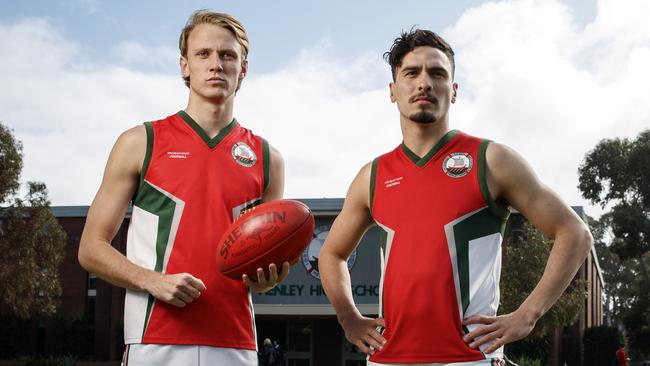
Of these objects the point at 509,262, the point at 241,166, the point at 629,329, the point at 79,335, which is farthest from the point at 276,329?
the point at 241,166

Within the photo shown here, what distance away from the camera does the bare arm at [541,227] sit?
156 inches

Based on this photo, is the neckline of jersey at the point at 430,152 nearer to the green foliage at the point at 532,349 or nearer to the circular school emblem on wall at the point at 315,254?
the green foliage at the point at 532,349

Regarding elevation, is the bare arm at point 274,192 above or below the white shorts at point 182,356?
above

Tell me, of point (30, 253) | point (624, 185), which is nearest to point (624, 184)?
point (624, 185)

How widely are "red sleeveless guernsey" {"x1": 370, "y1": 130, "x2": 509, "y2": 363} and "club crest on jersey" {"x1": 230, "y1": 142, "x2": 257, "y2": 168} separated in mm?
791

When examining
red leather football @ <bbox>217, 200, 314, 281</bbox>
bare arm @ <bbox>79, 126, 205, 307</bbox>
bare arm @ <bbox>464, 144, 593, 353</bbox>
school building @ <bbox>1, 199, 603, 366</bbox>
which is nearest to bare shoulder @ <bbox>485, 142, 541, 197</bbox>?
bare arm @ <bbox>464, 144, 593, 353</bbox>

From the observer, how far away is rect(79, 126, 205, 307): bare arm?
4004 millimetres

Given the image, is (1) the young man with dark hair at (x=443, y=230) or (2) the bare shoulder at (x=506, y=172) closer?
(1) the young man with dark hair at (x=443, y=230)

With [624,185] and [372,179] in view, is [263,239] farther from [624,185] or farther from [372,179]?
[624,185]

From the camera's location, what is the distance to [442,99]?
4398 millimetres

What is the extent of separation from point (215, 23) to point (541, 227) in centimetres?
220

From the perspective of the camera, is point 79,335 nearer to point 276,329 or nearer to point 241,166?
point 276,329

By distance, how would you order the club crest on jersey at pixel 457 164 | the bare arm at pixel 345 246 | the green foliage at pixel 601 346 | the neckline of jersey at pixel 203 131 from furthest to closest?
the green foliage at pixel 601 346 < the bare arm at pixel 345 246 < the neckline of jersey at pixel 203 131 < the club crest on jersey at pixel 457 164

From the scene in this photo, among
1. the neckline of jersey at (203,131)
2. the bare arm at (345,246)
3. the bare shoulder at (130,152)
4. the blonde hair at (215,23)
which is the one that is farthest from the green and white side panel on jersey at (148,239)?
the bare arm at (345,246)
